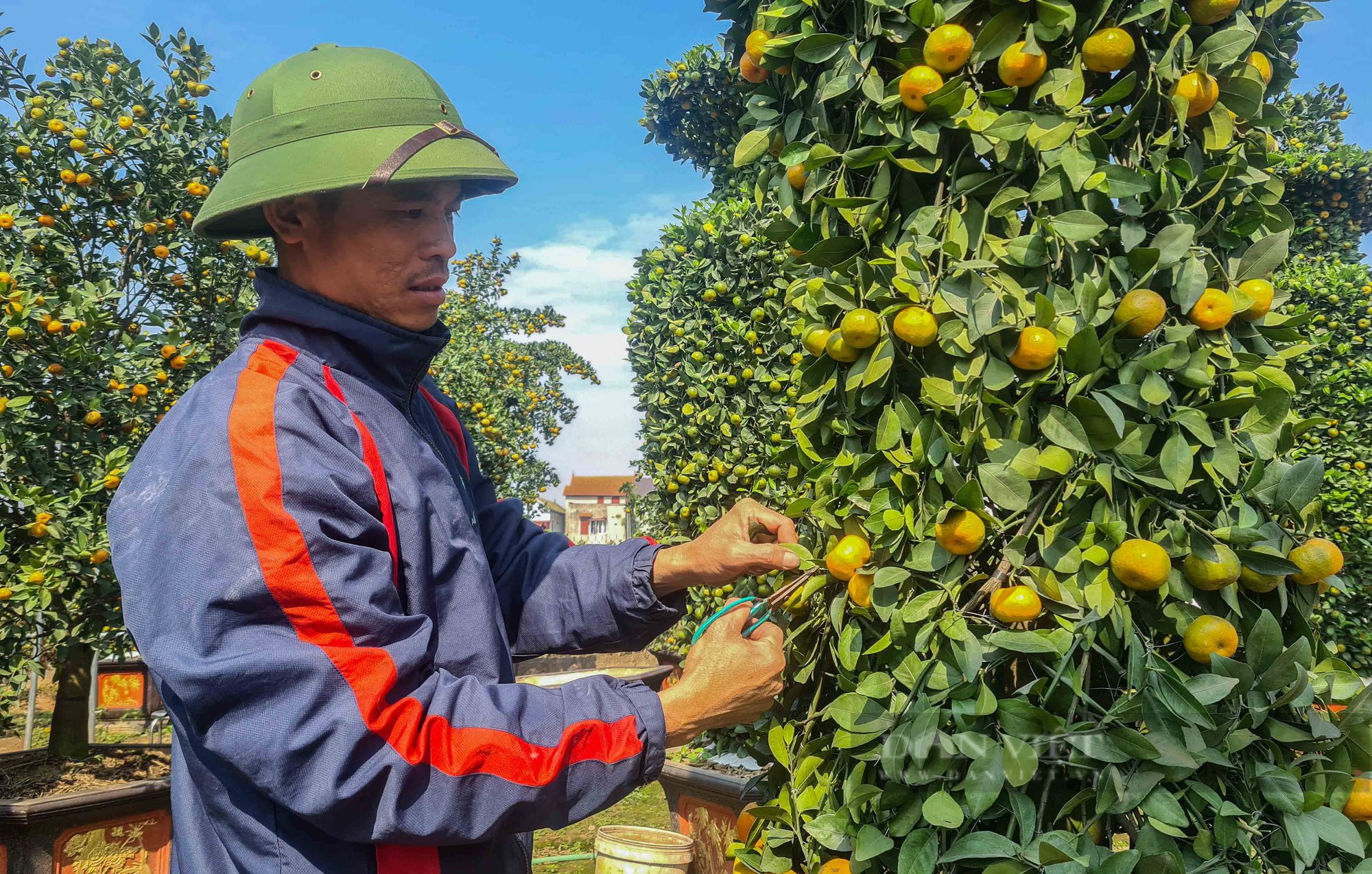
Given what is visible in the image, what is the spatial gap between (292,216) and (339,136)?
19 cm

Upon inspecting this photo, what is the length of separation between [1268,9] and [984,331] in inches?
27.0

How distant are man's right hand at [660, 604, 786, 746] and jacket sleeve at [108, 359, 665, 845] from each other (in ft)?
0.17

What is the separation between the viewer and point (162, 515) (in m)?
1.30

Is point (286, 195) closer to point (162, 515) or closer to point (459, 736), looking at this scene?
point (162, 515)

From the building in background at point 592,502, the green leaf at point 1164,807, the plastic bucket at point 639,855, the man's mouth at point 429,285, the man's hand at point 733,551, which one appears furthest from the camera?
the building in background at point 592,502

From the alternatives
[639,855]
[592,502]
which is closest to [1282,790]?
[639,855]

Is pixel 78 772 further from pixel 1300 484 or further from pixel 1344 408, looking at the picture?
pixel 1344 408

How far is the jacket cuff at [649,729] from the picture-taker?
1.40 m

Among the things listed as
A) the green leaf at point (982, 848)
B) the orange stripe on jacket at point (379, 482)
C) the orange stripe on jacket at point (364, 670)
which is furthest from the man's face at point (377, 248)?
the green leaf at point (982, 848)

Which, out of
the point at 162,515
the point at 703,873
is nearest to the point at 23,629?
the point at 703,873

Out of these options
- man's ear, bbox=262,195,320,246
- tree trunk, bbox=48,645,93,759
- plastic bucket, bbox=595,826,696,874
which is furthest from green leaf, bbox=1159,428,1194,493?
tree trunk, bbox=48,645,93,759

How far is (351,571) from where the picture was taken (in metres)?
1.28

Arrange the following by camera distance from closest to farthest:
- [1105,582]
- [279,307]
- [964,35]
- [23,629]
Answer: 1. [1105,582]
2. [964,35]
3. [279,307]
4. [23,629]

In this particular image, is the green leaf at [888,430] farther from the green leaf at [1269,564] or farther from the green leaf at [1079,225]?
the green leaf at [1269,564]
